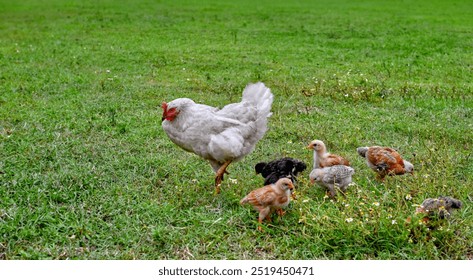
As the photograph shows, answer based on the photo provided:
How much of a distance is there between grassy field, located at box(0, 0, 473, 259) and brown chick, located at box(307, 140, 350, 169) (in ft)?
0.88

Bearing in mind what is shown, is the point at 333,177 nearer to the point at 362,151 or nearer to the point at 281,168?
the point at 281,168

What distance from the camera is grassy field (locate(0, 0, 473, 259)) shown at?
15.6 feet

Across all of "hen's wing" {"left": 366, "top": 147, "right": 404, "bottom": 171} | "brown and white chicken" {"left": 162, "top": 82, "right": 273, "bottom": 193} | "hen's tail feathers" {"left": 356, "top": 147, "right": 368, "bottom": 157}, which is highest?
"brown and white chicken" {"left": 162, "top": 82, "right": 273, "bottom": 193}

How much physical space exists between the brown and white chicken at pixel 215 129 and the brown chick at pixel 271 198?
2.12 feet

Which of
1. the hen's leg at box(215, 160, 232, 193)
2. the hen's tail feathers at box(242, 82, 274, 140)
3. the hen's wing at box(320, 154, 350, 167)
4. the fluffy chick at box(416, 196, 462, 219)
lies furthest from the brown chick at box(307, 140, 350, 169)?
the fluffy chick at box(416, 196, 462, 219)

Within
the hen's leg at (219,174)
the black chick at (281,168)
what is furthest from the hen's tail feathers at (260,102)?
the hen's leg at (219,174)

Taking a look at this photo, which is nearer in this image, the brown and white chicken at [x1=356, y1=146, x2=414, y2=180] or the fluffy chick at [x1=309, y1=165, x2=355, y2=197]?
the fluffy chick at [x1=309, y1=165, x2=355, y2=197]

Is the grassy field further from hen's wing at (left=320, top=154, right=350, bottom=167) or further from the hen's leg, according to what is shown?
hen's wing at (left=320, top=154, right=350, bottom=167)

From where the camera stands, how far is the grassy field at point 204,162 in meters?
4.75

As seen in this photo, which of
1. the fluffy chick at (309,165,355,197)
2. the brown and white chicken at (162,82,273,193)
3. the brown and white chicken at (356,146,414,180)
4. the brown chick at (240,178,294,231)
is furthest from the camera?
the brown and white chicken at (356,146,414,180)

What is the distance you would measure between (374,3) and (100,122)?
885 inches

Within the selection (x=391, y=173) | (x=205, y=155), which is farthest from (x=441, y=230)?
(x=205, y=155)

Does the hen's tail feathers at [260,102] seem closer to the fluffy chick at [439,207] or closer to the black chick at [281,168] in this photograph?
the black chick at [281,168]

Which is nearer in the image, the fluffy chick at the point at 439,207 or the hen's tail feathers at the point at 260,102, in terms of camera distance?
the fluffy chick at the point at 439,207
